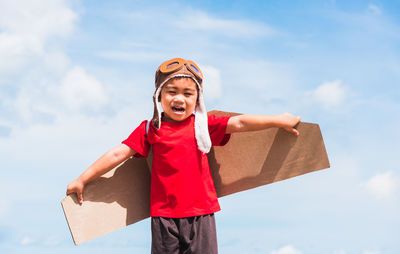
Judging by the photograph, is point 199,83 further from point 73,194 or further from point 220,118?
point 73,194

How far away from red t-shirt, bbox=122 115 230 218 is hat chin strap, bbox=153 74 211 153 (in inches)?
1.3

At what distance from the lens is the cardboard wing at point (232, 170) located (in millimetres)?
3355

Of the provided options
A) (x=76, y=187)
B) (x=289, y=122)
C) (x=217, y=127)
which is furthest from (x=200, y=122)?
(x=76, y=187)

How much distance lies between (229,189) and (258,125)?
1.67 feet

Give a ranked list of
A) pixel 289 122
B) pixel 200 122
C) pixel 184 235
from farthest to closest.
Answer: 1. pixel 289 122
2. pixel 200 122
3. pixel 184 235

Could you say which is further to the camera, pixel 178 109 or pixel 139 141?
pixel 139 141

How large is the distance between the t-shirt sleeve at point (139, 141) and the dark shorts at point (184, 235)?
448 millimetres

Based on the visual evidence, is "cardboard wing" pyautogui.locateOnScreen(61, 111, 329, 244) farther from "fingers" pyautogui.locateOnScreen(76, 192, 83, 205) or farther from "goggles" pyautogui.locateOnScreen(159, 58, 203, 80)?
"goggles" pyautogui.locateOnScreen(159, 58, 203, 80)

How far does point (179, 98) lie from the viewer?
10.2ft

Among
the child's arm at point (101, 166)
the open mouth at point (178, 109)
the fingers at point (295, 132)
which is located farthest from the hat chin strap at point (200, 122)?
the fingers at point (295, 132)

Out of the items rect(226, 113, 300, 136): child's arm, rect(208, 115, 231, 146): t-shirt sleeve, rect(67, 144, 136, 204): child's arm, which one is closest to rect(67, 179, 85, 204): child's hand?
rect(67, 144, 136, 204): child's arm

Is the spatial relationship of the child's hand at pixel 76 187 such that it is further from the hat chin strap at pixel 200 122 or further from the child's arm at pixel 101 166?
the hat chin strap at pixel 200 122

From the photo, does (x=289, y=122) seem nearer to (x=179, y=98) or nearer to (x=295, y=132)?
(x=295, y=132)

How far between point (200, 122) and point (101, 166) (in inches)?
27.9
